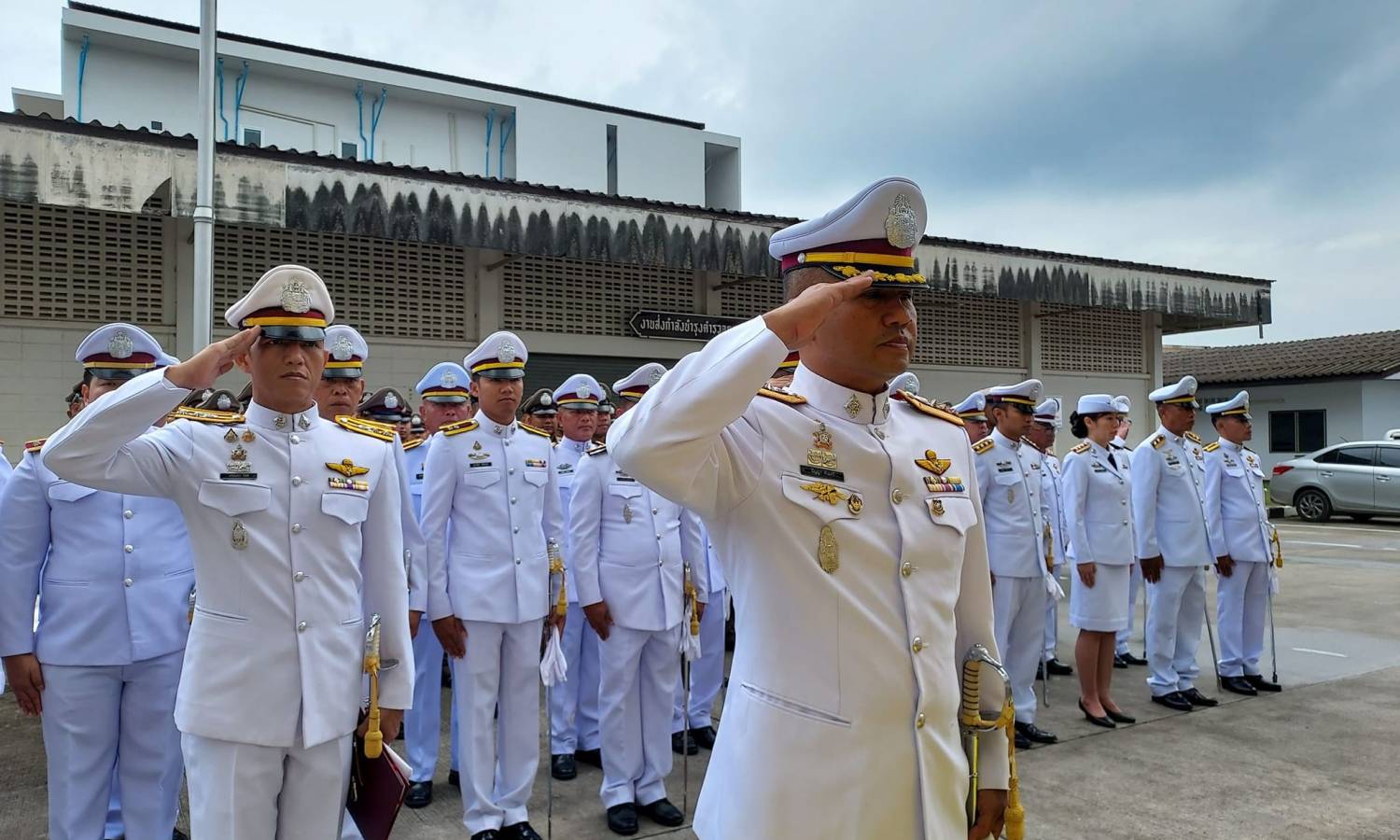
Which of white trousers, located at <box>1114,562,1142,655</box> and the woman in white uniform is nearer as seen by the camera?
the woman in white uniform

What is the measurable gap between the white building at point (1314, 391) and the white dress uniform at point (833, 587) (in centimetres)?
2574

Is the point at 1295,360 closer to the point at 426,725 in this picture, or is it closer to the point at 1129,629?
the point at 1129,629

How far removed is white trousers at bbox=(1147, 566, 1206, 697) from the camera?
6.24 meters

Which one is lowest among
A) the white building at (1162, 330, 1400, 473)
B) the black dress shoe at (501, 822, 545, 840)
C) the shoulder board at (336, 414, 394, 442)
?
the black dress shoe at (501, 822, 545, 840)

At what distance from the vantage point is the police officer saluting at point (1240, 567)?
6.60 m

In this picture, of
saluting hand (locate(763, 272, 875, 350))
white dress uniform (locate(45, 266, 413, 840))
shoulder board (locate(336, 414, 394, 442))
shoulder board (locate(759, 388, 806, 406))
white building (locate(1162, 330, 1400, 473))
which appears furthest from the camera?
white building (locate(1162, 330, 1400, 473))

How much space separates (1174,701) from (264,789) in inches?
229

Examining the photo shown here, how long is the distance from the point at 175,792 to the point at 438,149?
1650cm

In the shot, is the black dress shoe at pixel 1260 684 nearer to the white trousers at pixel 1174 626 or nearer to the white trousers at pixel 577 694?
the white trousers at pixel 1174 626

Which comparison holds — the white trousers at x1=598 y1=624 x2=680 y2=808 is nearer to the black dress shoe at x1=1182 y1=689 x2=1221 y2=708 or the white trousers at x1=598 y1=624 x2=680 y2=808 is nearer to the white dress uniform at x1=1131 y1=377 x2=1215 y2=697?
the white dress uniform at x1=1131 y1=377 x2=1215 y2=697

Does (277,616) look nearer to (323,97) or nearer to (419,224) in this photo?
(419,224)

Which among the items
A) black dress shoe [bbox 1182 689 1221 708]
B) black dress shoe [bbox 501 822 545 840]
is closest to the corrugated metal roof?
black dress shoe [bbox 1182 689 1221 708]

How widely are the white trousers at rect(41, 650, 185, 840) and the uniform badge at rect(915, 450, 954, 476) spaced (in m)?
3.15

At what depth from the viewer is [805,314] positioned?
5.30ft
